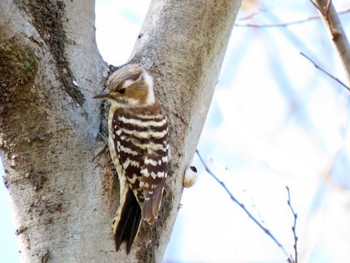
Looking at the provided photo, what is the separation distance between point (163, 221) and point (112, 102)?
2.31 feet

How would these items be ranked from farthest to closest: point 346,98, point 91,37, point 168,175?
1. point 346,98
2. point 91,37
3. point 168,175

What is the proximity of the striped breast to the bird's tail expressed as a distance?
4cm

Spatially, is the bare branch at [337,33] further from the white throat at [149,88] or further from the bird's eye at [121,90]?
the bird's eye at [121,90]

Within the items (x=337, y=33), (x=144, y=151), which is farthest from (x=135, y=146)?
(x=337, y=33)

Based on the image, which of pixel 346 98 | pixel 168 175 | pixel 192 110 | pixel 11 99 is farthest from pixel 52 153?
pixel 346 98

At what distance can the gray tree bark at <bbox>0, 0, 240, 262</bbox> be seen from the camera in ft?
7.36

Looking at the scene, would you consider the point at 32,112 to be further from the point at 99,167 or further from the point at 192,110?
the point at 192,110

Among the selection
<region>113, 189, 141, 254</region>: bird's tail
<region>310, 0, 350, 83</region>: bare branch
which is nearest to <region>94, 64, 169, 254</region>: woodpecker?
<region>113, 189, 141, 254</region>: bird's tail

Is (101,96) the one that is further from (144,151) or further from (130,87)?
(130,87)

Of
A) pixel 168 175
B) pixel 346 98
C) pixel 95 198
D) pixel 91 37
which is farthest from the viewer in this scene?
pixel 346 98

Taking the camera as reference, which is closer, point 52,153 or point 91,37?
point 52,153

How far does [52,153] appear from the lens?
234cm

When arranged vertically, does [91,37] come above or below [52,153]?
above

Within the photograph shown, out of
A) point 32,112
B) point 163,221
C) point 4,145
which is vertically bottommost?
point 163,221
